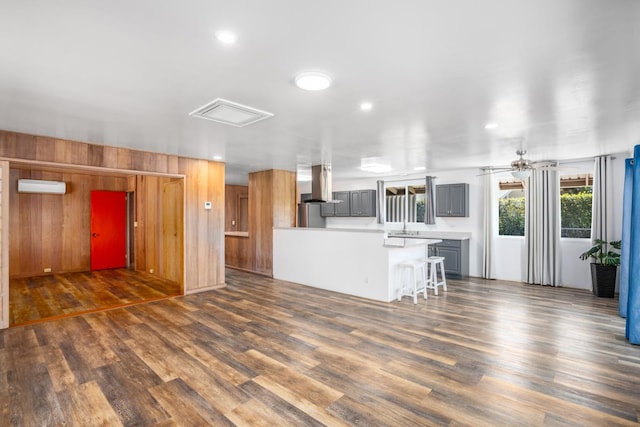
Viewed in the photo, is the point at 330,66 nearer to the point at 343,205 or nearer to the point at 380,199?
the point at 380,199

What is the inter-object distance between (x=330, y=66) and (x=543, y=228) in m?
6.12

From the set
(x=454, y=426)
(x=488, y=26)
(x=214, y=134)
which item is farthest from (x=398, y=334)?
(x=214, y=134)

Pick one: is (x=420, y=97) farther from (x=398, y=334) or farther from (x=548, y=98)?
(x=398, y=334)

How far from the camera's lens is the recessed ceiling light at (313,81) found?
2326mm

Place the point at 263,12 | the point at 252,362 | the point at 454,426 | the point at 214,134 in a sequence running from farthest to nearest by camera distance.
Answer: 1. the point at 214,134
2. the point at 252,362
3. the point at 454,426
4. the point at 263,12

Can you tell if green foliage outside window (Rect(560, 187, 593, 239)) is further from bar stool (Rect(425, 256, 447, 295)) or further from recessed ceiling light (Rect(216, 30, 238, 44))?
recessed ceiling light (Rect(216, 30, 238, 44))

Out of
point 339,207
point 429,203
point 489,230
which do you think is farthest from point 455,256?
point 339,207

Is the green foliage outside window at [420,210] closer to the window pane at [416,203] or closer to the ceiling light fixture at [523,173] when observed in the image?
the window pane at [416,203]

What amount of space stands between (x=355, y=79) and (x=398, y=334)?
2860mm

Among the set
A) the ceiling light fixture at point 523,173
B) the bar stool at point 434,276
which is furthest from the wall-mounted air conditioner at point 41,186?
the ceiling light fixture at point 523,173

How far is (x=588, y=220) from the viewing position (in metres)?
6.14

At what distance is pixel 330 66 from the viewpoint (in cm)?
221

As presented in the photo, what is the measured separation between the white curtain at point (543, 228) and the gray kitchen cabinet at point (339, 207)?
4.46 meters

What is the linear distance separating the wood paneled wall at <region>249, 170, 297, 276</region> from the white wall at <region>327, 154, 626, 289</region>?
271 cm
